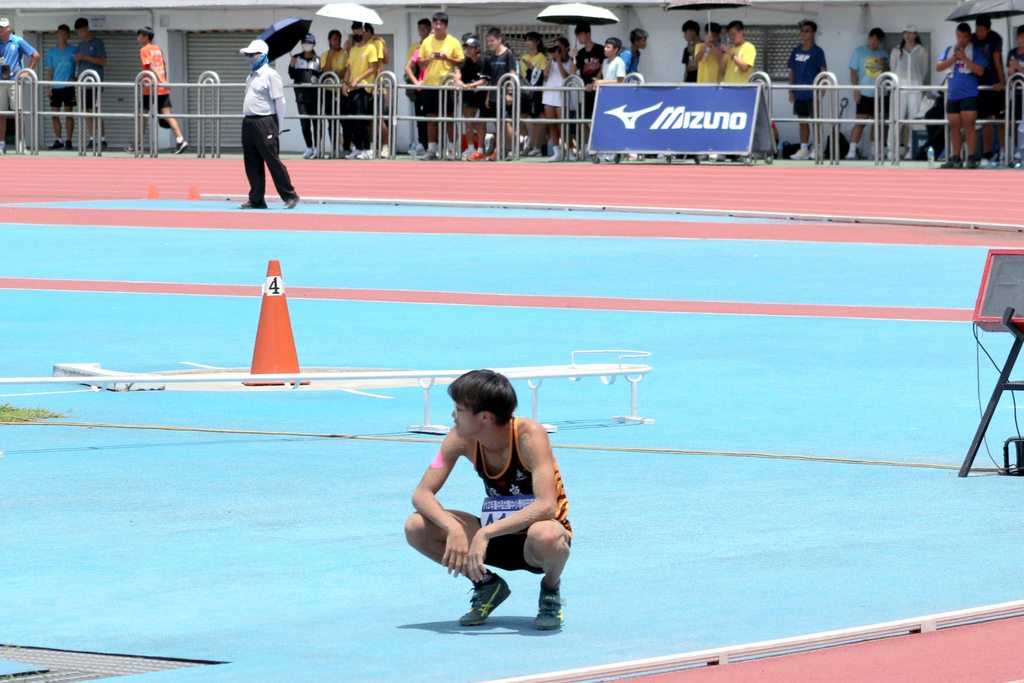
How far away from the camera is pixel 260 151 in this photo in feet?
72.8

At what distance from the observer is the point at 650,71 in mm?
32656

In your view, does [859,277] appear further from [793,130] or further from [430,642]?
[793,130]

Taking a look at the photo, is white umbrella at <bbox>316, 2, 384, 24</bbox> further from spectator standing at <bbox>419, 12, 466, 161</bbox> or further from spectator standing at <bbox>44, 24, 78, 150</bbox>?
spectator standing at <bbox>44, 24, 78, 150</bbox>

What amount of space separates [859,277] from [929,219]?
5.73m

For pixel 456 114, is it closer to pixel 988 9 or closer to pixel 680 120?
pixel 680 120

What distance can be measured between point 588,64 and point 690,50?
5.61ft

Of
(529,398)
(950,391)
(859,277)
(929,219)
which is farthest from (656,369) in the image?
(929,219)

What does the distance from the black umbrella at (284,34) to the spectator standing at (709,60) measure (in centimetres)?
625

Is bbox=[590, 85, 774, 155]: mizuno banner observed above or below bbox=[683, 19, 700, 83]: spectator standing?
below

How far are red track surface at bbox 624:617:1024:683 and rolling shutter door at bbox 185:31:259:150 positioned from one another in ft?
109

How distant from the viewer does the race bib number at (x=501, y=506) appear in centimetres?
576

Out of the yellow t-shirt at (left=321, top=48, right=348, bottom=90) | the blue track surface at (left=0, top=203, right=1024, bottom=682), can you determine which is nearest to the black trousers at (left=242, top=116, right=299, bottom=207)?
the blue track surface at (left=0, top=203, right=1024, bottom=682)

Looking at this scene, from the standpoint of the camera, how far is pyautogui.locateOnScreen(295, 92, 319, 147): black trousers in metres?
32.2

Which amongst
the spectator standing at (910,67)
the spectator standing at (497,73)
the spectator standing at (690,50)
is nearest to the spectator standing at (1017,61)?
the spectator standing at (910,67)
